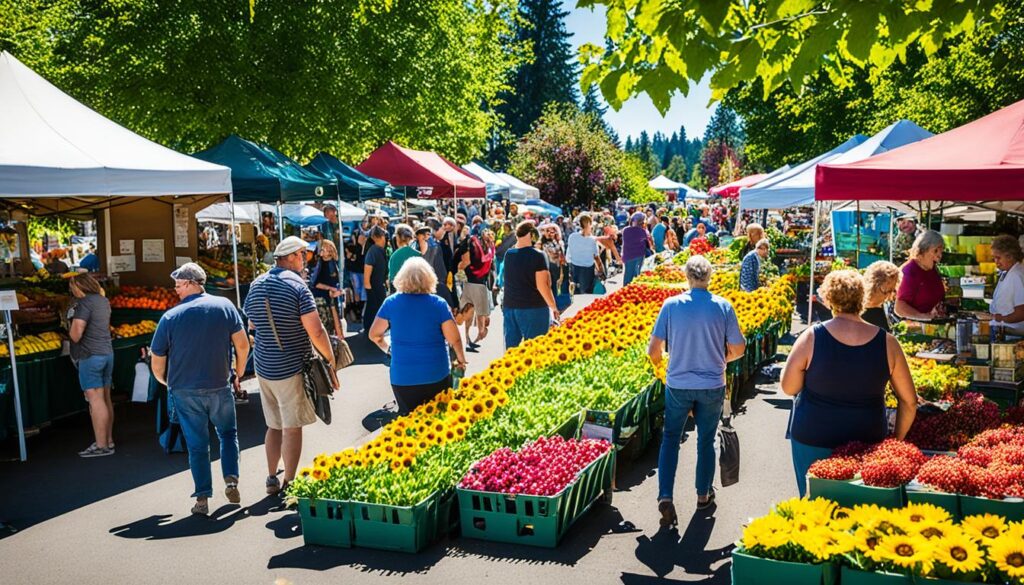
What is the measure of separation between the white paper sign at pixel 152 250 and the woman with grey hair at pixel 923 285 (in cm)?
948

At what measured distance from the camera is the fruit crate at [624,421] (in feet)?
22.0

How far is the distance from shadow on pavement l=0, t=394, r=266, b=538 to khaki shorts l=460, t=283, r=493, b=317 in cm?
370

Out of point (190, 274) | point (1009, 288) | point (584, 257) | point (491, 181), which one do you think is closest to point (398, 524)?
point (190, 274)

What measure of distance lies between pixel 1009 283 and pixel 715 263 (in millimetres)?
10040

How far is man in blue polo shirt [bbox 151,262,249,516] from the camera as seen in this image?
6438 millimetres

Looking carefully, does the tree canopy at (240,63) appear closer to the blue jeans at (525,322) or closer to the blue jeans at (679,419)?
the blue jeans at (525,322)

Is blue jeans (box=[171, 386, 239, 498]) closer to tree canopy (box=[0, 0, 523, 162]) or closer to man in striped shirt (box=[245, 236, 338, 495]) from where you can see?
man in striped shirt (box=[245, 236, 338, 495])

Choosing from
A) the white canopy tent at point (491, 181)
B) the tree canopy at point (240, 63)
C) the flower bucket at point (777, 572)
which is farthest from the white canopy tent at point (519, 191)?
the flower bucket at point (777, 572)

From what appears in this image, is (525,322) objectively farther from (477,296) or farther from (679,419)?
(679,419)

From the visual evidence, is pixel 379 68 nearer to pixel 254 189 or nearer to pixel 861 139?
pixel 254 189

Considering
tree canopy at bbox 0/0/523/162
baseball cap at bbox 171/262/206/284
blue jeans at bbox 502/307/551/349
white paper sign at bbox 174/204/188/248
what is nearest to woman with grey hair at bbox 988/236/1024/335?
blue jeans at bbox 502/307/551/349

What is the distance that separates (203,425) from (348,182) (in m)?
8.65

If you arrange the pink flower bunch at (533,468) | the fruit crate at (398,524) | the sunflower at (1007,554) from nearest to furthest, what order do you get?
the sunflower at (1007,554)
the fruit crate at (398,524)
the pink flower bunch at (533,468)

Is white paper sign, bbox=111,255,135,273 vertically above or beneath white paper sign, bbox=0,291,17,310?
above
